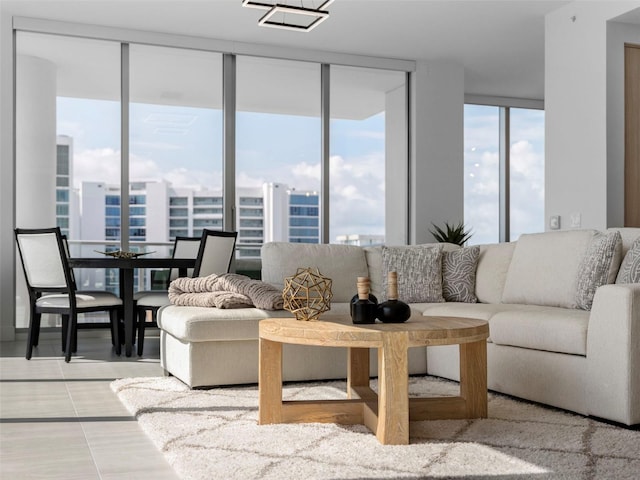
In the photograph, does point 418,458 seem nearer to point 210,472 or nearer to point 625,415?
point 210,472

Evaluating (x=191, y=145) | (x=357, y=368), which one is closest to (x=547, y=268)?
(x=357, y=368)

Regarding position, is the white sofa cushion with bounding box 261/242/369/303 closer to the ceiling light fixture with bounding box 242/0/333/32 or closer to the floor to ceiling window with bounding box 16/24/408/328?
the ceiling light fixture with bounding box 242/0/333/32

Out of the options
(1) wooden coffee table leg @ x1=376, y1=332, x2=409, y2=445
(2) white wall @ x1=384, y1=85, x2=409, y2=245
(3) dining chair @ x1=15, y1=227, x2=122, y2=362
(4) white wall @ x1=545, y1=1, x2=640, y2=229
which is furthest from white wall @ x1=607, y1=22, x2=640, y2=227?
(3) dining chair @ x1=15, y1=227, x2=122, y2=362

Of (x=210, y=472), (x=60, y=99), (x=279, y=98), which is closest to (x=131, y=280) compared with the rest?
(x=60, y=99)

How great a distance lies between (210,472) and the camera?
7.54 ft

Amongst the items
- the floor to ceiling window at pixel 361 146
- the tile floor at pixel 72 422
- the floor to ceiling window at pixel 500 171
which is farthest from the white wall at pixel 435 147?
the tile floor at pixel 72 422

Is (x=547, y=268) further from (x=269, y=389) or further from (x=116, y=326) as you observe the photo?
(x=116, y=326)

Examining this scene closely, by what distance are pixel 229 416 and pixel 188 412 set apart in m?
0.21

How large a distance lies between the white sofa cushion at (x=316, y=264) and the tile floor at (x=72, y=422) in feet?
3.21

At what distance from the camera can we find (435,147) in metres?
7.85

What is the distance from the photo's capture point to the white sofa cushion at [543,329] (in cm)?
315

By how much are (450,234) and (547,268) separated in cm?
343

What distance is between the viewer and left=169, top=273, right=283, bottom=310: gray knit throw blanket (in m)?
3.97

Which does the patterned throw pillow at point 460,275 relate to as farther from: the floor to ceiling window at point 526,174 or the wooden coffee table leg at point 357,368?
the floor to ceiling window at point 526,174
